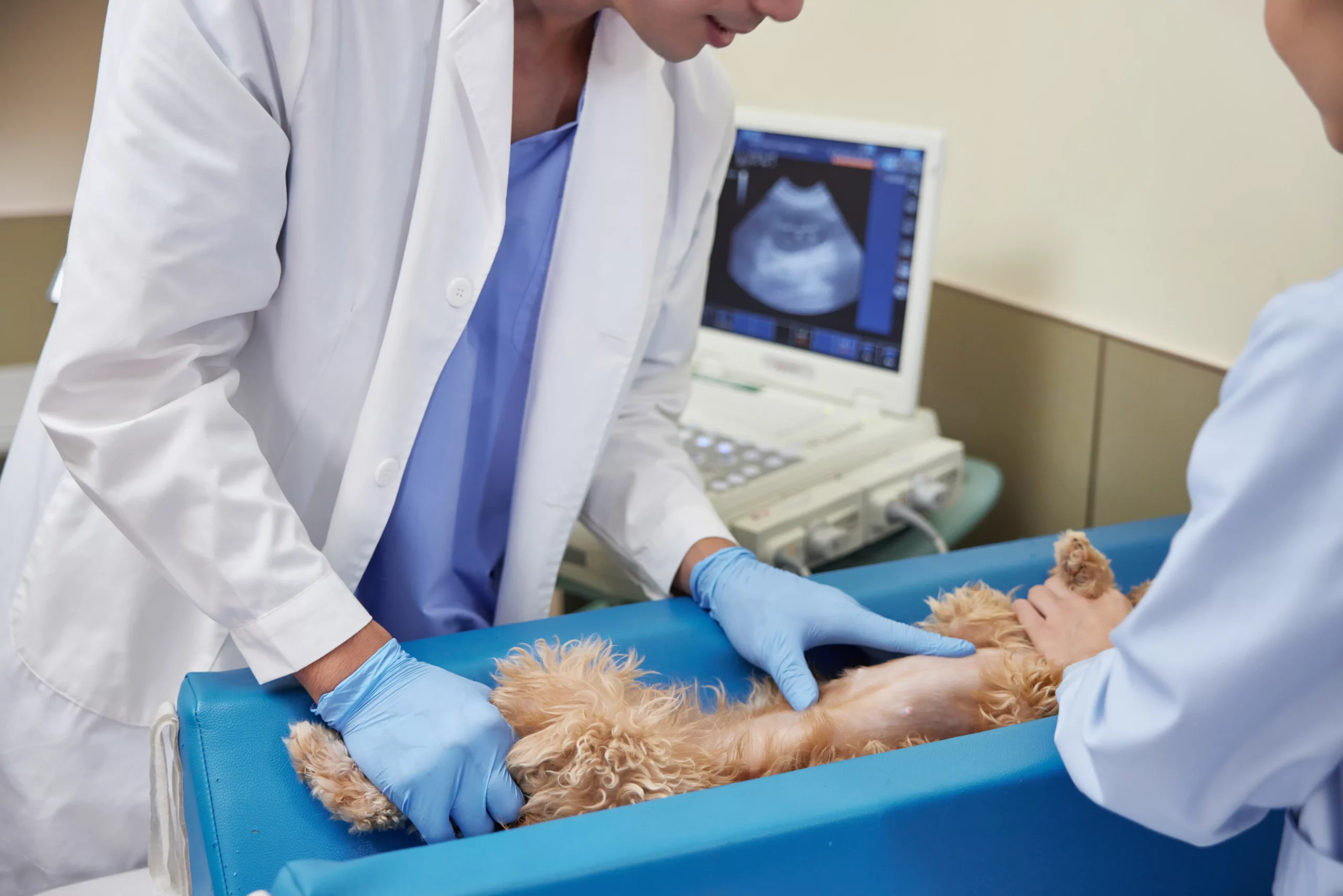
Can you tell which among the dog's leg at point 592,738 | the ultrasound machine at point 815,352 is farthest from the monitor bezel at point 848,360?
the dog's leg at point 592,738

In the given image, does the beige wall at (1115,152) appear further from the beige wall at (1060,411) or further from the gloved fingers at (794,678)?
the gloved fingers at (794,678)

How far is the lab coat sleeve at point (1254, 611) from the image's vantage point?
→ 59cm

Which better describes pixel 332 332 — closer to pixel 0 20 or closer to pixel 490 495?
pixel 490 495

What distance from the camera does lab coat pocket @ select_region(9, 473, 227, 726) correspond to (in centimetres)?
105

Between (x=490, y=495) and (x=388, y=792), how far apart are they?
433mm

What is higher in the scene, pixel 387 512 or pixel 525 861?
pixel 387 512

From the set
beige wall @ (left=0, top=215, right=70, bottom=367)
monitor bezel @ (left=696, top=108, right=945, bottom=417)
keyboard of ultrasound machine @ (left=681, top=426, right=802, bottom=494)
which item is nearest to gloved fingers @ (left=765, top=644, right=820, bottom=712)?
keyboard of ultrasound machine @ (left=681, top=426, right=802, bottom=494)

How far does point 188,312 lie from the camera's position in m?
0.91

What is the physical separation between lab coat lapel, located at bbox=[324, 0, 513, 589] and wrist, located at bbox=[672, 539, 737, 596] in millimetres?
342

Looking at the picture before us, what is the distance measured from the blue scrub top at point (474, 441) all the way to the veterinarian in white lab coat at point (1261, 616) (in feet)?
2.20

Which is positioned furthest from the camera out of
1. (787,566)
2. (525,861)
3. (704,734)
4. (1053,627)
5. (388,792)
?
(787,566)

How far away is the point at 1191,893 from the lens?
0.90m

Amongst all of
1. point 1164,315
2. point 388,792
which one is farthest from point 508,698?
point 1164,315

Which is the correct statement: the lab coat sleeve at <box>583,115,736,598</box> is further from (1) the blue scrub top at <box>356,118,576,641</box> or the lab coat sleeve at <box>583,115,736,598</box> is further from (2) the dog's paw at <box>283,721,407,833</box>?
(2) the dog's paw at <box>283,721,407,833</box>
